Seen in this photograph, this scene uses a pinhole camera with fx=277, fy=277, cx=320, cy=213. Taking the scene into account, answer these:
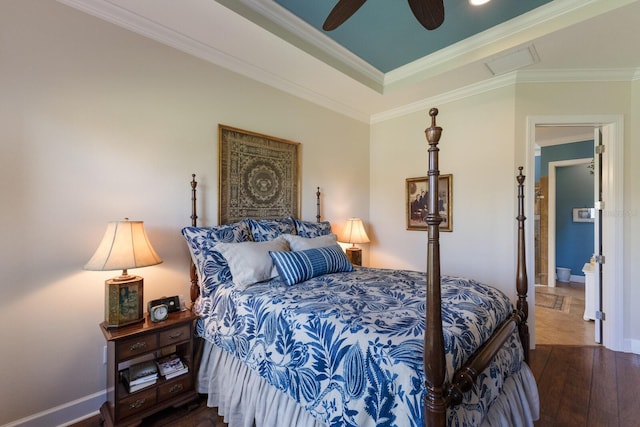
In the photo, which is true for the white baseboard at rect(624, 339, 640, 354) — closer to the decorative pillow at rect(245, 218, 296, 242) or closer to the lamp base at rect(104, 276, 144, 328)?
the decorative pillow at rect(245, 218, 296, 242)

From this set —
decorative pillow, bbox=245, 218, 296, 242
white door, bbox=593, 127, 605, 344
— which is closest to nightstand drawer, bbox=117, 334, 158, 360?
decorative pillow, bbox=245, 218, 296, 242

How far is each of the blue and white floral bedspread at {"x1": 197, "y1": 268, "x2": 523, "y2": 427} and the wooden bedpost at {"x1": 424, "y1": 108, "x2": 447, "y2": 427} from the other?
0.19ft

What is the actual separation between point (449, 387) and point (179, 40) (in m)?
2.84

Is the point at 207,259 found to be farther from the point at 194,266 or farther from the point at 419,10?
the point at 419,10

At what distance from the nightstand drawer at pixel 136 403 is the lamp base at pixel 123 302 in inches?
17.0

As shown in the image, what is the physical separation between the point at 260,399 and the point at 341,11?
2415 millimetres

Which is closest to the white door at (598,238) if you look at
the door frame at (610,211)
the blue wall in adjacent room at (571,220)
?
the door frame at (610,211)

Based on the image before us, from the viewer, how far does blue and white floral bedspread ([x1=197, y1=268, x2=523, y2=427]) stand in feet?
3.42

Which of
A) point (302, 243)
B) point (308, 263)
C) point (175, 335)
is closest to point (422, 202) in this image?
point (302, 243)

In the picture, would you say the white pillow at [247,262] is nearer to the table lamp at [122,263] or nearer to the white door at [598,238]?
the table lamp at [122,263]

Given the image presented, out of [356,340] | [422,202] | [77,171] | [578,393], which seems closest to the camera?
[356,340]

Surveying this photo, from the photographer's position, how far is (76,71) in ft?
5.92

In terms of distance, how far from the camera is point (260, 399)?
1.57 metres

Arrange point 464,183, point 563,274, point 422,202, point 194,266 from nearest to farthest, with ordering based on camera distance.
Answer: point 194,266 → point 464,183 → point 422,202 → point 563,274
